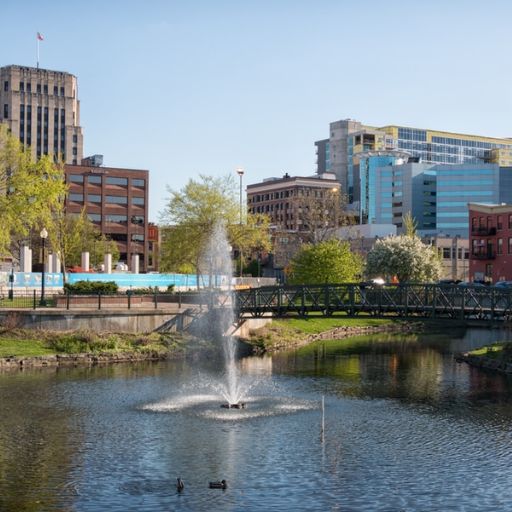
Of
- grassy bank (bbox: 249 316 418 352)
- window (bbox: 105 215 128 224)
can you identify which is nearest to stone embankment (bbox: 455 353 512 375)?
grassy bank (bbox: 249 316 418 352)

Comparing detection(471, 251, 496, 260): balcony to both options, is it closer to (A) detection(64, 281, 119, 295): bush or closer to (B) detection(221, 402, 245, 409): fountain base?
(A) detection(64, 281, 119, 295): bush

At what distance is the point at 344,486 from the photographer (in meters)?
29.2

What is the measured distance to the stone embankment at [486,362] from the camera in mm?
57003

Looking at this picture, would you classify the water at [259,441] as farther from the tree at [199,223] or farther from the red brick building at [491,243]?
the red brick building at [491,243]

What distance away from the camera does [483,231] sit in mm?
117500

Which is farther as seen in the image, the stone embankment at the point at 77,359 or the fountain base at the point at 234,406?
the stone embankment at the point at 77,359

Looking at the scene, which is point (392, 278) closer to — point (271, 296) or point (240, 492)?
point (271, 296)

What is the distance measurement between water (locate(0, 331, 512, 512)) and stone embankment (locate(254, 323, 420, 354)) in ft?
45.1

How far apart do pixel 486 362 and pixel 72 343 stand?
1184 inches

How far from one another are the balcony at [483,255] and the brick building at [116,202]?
68.6 m

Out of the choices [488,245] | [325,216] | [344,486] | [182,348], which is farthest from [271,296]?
[488,245]

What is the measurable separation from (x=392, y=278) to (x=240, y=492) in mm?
81313

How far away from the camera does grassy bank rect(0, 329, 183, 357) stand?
59.3 meters

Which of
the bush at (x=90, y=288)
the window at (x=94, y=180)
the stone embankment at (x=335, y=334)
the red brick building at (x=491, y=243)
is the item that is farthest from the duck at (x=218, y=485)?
the window at (x=94, y=180)
